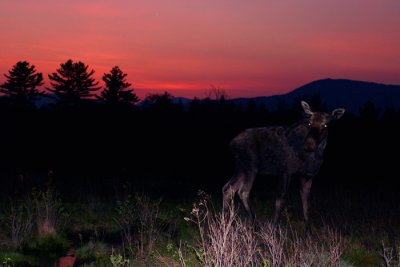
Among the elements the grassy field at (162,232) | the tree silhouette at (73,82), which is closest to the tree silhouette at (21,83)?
the tree silhouette at (73,82)

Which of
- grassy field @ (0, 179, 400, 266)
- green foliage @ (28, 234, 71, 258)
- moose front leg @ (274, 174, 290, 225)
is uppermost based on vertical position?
moose front leg @ (274, 174, 290, 225)

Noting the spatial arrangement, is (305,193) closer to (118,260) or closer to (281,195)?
(281,195)

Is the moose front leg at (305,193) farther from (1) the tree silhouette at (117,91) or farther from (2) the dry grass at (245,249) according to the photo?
(1) the tree silhouette at (117,91)

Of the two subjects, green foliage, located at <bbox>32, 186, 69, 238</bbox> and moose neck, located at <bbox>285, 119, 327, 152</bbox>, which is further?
green foliage, located at <bbox>32, 186, 69, 238</bbox>

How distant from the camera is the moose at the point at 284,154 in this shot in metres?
11.4

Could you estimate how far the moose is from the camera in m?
11.4

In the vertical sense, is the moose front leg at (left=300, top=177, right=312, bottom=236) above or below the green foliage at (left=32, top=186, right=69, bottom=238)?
above

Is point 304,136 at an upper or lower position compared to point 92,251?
upper

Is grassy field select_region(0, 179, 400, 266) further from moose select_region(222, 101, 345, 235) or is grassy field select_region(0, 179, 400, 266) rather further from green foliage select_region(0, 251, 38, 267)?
moose select_region(222, 101, 345, 235)

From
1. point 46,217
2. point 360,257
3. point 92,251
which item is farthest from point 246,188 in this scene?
point 46,217

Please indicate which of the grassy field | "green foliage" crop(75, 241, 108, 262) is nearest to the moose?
the grassy field

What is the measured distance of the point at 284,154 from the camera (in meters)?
11.9

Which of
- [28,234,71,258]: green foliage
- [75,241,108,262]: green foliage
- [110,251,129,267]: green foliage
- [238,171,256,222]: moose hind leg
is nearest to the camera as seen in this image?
[110,251,129,267]: green foliage

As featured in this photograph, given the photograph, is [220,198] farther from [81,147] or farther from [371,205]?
[81,147]
